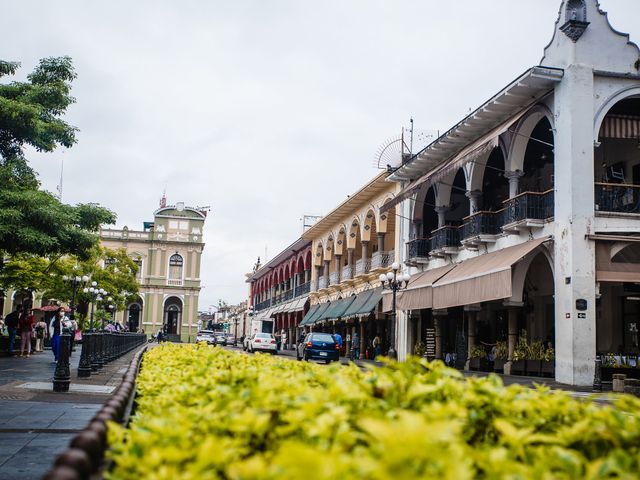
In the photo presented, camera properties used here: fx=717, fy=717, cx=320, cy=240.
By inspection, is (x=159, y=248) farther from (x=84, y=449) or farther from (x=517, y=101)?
(x=84, y=449)

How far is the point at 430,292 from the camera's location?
24734 mm

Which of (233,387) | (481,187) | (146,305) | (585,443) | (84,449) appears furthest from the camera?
(146,305)

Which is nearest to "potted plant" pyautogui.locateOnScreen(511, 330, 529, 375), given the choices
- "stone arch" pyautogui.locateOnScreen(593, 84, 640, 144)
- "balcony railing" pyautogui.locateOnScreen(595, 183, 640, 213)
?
"balcony railing" pyautogui.locateOnScreen(595, 183, 640, 213)

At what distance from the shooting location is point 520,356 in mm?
20594

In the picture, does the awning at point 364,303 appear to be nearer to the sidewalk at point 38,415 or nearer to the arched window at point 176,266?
the sidewalk at point 38,415

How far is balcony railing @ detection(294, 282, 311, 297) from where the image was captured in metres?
48.8

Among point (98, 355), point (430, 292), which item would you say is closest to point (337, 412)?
point (98, 355)

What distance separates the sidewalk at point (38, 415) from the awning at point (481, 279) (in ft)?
33.4

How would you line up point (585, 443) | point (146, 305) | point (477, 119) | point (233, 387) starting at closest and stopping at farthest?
point (585, 443) → point (233, 387) → point (477, 119) → point (146, 305)

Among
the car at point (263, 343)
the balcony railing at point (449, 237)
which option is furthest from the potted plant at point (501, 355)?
the car at point (263, 343)

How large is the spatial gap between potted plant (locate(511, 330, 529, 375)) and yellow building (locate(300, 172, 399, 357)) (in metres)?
7.47

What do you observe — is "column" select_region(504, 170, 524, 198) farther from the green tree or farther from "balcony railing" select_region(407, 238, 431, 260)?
the green tree

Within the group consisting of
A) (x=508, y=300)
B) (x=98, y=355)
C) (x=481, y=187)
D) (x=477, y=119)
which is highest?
(x=477, y=119)

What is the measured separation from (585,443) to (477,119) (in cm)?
2046
